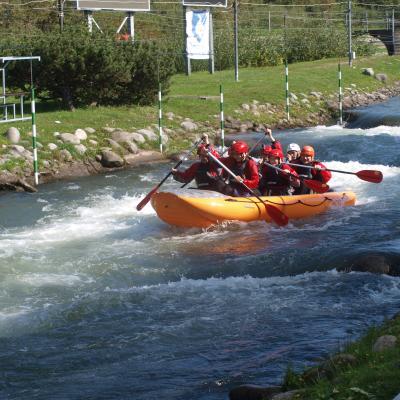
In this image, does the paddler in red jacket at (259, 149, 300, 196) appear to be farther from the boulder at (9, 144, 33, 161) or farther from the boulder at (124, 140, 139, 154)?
the boulder at (124, 140, 139, 154)

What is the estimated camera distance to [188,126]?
1834cm

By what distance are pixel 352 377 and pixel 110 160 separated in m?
10.7

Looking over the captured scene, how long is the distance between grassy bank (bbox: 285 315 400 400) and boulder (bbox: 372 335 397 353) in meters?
0.03

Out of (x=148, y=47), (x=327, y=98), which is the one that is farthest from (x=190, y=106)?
(x=327, y=98)

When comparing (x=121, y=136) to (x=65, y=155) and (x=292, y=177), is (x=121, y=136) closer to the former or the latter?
(x=65, y=155)

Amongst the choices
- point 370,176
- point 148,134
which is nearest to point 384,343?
point 370,176

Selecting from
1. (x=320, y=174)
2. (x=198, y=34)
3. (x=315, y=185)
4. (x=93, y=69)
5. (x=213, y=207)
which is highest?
(x=198, y=34)

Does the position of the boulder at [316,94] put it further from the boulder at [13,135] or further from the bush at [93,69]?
the boulder at [13,135]

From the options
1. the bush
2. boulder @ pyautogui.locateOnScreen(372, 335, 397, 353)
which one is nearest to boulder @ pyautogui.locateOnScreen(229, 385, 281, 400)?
boulder @ pyautogui.locateOnScreen(372, 335, 397, 353)

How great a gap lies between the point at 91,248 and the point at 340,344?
14.1 feet

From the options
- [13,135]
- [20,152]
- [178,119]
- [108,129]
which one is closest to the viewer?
[20,152]

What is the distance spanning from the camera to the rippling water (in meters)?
6.69

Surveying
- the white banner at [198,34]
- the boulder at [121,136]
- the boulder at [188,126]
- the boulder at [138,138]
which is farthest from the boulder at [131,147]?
the white banner at [198,34]

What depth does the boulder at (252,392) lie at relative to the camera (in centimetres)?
564
